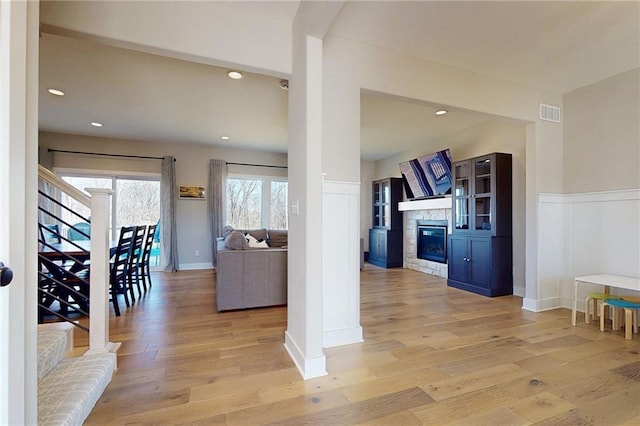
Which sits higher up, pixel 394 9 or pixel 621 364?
pixel 394 9

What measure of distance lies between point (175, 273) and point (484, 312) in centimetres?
524

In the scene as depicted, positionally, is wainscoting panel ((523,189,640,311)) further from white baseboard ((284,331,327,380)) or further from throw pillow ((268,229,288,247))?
throw pillow ((268,229,288,247))

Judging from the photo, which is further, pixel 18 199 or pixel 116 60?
pixel 116 60

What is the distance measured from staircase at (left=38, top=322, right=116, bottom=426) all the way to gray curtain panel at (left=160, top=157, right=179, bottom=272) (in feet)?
12.8

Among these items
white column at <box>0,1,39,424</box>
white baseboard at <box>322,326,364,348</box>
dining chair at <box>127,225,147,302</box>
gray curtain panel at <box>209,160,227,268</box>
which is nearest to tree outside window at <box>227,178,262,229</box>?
gray curtain panel at <box>209,160,227,268</box>

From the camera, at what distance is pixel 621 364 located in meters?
2.06

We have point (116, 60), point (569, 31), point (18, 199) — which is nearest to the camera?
point (18, 199)

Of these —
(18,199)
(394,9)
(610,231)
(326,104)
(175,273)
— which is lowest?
(175,273)

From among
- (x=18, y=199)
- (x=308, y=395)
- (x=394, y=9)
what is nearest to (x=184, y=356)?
(x=308, y=395)

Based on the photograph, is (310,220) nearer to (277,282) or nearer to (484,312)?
(277,282)

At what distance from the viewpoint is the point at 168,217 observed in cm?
579

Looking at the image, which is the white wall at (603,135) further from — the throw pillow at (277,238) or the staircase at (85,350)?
the staircase at (85,350)

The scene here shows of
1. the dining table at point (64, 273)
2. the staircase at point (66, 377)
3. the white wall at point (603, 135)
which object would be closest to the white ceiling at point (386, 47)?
the white wall at point (603, 135)

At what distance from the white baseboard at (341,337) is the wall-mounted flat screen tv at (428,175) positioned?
3395 millimetres
